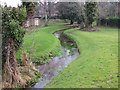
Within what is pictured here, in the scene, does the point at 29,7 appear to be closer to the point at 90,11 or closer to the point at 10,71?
the point at 10,71

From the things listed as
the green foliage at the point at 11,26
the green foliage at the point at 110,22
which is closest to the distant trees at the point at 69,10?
the green foliage at the point at 110,22

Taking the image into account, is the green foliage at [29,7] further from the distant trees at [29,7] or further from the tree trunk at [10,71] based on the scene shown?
the tree trunk at [10,71]

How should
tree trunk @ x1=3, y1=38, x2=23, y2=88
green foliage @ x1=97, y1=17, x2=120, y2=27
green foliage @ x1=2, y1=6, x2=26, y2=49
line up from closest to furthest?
green foliage @ x1=2, y1=6, x2=26, y2=49 → tree trunk @ x1=3, y1=38, x2=23, y2=88 → green foliage @ x1=97, y1=17, x2=120, y2=27

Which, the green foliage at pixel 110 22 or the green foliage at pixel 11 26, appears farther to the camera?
the green foliage at pixel 110 22

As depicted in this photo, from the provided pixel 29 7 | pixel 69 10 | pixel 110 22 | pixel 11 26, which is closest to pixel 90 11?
pixel 110 22

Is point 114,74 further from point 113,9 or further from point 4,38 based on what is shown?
point 113,9

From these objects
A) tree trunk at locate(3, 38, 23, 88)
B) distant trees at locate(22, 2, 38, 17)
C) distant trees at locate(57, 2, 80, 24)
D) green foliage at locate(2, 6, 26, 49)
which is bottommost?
tree trunk at locate(3, 38, 23, 88)

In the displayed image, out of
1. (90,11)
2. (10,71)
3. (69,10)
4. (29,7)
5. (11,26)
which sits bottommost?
(10,71)

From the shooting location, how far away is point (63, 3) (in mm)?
40188

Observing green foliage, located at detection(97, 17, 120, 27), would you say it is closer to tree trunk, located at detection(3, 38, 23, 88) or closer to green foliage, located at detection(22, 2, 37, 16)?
green foliage, located at detection(22, 2, 37, 16)

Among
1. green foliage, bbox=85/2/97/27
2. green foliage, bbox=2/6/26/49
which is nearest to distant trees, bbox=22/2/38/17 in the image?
green foliage, bbox=2/6/26/49

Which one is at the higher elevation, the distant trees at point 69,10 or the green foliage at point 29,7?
the distant trees at point 69,10

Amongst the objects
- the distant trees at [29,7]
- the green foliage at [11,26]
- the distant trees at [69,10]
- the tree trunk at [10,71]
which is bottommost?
the tree trunk at [10,71]

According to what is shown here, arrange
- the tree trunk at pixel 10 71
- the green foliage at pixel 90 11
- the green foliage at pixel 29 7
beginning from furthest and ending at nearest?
the green foliage at pixel 90 11, the green foliage at pixel 29 7, the tree trunk at pixel 10 71
